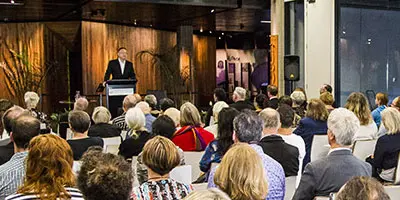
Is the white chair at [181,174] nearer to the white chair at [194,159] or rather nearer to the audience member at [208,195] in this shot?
the white chair at [194,159]

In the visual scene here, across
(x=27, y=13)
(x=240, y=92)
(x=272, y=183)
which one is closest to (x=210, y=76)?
(x=27, y=13)

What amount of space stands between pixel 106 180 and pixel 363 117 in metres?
4.49

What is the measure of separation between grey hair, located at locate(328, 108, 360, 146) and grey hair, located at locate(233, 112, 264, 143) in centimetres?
54

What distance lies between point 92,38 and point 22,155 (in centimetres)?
1267

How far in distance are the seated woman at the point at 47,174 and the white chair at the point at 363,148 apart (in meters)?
3.25

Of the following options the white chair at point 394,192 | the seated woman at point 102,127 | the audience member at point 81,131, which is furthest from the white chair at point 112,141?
the white chair at point 394,192

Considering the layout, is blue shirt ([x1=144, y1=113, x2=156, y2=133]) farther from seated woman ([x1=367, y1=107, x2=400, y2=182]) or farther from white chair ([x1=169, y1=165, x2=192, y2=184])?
seated woman ([x1=367, y1=107, x2=400, y2=182])

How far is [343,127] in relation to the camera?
3643 mm

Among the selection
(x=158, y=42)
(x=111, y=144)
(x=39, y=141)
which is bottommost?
(x=111, y=144)

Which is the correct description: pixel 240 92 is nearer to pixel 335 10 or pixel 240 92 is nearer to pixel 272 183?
pixel 335 10

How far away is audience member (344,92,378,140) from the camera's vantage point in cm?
604

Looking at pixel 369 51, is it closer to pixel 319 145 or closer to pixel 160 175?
pixel 319 145

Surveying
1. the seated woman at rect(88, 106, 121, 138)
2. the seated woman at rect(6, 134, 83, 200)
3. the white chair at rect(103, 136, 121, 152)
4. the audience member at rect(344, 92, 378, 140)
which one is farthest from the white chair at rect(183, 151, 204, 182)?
the seated woman at rect(6, 134, 83, 200)

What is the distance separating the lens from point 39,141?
2848mm
